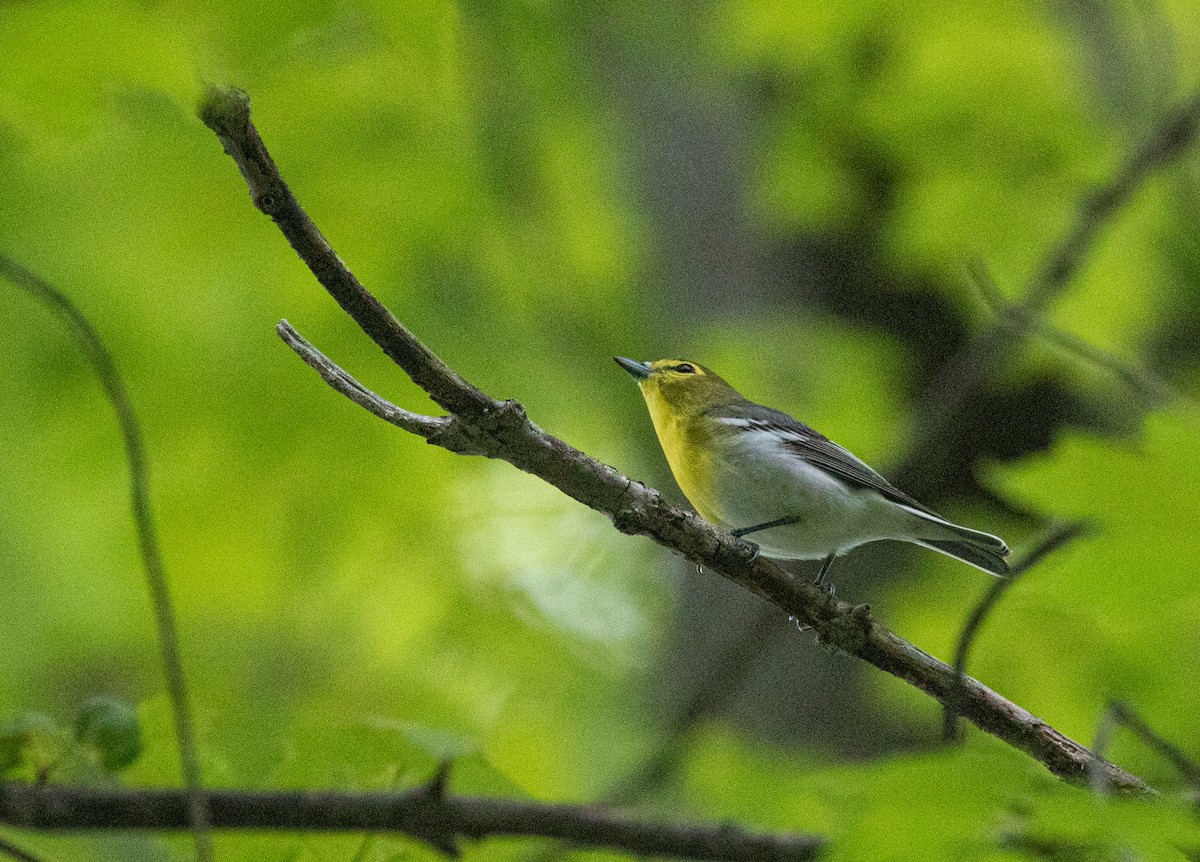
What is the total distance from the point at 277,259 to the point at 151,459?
86 centimetres

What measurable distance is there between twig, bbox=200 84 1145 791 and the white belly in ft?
1.97

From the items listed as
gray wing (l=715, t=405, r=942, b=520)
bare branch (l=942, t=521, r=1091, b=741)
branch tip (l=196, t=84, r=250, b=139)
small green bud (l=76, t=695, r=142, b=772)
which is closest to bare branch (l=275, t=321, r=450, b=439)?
branch tip (l=196, t=84, r=250, b=139)

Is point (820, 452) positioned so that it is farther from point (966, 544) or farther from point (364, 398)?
point (364, 398)

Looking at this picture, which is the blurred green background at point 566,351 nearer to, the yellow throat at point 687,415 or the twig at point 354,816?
the twig at point 354,816

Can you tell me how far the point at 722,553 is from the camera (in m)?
1.53

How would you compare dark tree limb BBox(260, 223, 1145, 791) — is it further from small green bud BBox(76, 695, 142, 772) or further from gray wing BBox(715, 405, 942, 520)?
small green bud BBox(76, 695, 142, 772)

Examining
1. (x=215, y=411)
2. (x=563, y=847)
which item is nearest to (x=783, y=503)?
(x=563, y=847)

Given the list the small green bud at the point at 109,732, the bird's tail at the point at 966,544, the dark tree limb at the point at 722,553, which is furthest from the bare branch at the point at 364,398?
the bird's tail at the point at 966,544

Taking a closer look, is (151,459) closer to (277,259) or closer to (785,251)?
(277,259)

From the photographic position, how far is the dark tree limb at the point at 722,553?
139cm

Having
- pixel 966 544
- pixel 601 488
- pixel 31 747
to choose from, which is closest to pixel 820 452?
pixel 966 544

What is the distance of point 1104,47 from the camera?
5309 millimetres

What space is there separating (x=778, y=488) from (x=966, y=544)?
409 millimetres

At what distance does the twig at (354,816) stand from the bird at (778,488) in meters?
0.55
